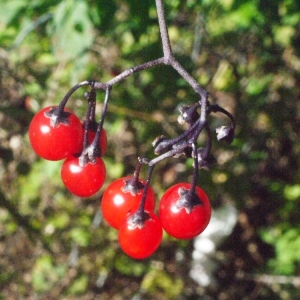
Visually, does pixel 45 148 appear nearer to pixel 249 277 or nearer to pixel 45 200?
pixel 45 200

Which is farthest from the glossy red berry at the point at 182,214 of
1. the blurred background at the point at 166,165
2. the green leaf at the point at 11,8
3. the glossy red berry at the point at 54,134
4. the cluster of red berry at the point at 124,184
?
the green leaf at the point at 11,8

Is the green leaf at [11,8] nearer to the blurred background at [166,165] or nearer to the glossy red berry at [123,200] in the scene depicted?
the blurred background at [166,165]

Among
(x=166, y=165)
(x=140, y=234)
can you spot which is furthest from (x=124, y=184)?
(x=166, y=165)

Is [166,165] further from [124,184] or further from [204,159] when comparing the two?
[204,159]

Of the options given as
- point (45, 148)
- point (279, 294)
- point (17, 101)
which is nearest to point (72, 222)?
point (17, 101)

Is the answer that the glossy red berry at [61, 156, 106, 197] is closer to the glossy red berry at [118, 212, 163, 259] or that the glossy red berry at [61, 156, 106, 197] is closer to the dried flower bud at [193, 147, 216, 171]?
the glossy red berry at [118, 212, 163, 259]

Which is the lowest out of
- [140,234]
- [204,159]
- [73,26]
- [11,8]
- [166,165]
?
[140,234]

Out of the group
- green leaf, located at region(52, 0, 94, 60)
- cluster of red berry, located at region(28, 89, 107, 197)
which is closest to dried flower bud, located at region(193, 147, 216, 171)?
cluster of red berry, located at region(28, 89, 107, 197)
